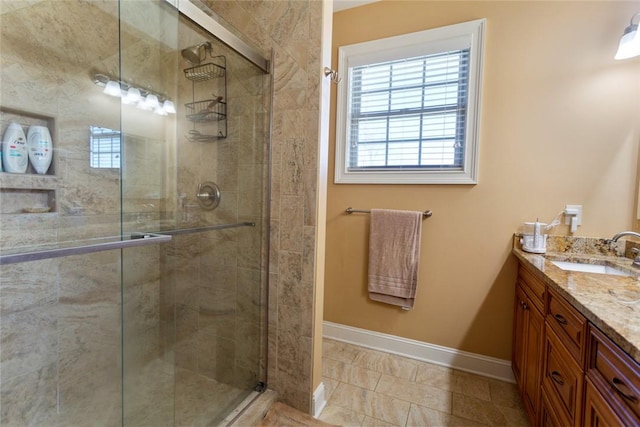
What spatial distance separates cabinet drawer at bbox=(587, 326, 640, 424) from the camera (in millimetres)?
633

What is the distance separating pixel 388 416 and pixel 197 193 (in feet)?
5.45

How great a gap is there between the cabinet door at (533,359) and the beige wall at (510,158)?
44 cm

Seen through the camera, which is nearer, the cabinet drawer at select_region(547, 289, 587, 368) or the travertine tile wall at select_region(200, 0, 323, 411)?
the cabinet drawer at select_region(547, 289, 587, 368)

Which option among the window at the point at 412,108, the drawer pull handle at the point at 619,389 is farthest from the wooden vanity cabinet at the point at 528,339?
the window at the point at 412,108

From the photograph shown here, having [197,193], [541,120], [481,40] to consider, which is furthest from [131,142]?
[541,120]

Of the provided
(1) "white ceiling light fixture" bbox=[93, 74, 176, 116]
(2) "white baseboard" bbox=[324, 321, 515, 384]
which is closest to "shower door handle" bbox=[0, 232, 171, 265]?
(1) "white ceiling light fixture" bbox=[93, 74, 176, 116]

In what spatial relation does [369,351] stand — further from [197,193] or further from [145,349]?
[197,193]

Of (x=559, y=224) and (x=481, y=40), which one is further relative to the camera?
(x=481, y=40)

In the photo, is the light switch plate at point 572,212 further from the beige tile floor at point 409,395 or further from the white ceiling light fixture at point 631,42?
the beige tile floor at point 409,395

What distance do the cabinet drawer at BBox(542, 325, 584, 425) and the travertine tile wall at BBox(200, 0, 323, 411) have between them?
3.47 ft

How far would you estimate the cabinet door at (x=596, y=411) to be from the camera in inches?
27.8

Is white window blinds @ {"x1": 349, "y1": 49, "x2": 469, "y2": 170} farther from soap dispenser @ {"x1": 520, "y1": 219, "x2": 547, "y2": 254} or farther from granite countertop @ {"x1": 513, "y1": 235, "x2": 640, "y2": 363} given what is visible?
granite countertop @ {"x1": 513, "y1": 235, "x2": 640, "y2": 363}

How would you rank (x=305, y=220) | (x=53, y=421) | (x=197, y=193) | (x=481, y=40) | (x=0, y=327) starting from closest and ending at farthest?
(x=0, y=327) < (x=53, y=421) < (x=305, y=220) < (x=197, y=193) < (x=481, y=40)

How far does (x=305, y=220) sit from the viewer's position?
1.49m
